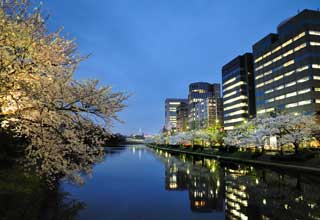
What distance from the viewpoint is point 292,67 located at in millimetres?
116812

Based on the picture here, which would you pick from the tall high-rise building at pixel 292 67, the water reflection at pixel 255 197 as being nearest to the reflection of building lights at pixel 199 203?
the water reflection at pixel 255 197

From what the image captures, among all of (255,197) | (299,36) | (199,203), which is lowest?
(199,203)

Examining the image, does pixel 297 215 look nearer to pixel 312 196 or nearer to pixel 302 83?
pixel 312 196

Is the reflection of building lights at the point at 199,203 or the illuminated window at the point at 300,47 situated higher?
the illuminated window at the point at 300,47

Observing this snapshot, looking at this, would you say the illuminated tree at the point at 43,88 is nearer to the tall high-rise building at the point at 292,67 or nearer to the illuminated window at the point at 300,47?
the tall high-rise building at the point at 292,67

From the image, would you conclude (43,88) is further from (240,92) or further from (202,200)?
(240,92)

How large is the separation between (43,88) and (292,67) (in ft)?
412

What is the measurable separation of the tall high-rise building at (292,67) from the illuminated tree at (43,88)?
365 ft

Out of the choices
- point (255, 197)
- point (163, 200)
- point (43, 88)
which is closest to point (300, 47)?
point (255, 197)

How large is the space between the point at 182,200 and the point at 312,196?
31.3ft

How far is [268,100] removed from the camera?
133500 millimetres

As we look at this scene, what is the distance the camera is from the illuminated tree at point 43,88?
920 cm

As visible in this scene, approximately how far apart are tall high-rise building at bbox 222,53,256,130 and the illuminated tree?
159 metres

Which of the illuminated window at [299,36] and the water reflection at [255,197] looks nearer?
the water reflection at [255,197]
